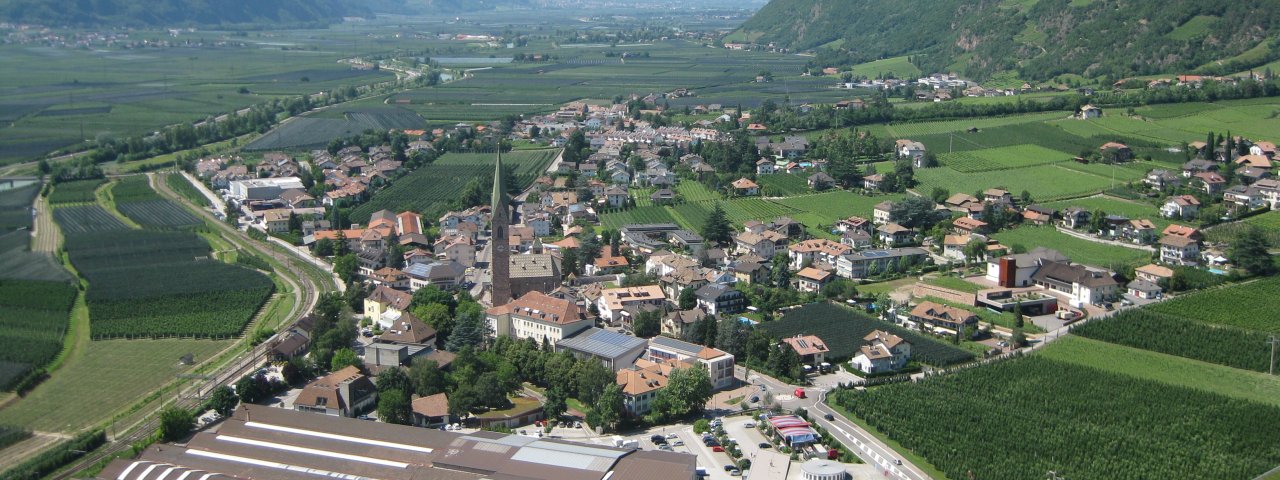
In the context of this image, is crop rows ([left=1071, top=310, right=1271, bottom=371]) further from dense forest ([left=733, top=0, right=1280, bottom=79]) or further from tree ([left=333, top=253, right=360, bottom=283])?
dense forest ([left=733, top=0, right=1280, bottom=79])

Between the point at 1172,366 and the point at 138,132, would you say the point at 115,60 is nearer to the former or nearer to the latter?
the point at 138,132

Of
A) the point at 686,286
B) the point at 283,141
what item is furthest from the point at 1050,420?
the point at 283,141

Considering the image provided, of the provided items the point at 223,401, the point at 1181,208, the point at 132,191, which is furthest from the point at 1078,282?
the point at 132,191

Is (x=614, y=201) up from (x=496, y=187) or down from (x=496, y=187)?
down

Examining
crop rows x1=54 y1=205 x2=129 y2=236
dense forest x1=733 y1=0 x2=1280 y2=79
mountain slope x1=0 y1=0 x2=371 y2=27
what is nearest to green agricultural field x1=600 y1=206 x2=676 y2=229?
crop rows x1=54 y1=205 x2=129 y2=236

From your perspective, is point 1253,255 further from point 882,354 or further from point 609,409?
point 609,409
